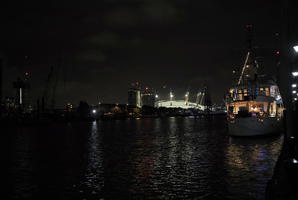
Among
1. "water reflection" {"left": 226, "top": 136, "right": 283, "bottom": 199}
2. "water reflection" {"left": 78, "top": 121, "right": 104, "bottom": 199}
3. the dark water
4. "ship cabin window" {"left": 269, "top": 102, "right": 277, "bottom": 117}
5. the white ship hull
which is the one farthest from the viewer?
"ship cabin window" {"left": 269, "top": 102, "right": 277, "bottom": 117}

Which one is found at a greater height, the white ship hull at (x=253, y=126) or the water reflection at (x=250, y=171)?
the white ship hull at (x=253, y=126)

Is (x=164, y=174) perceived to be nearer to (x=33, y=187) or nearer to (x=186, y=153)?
(x=33, y=187)

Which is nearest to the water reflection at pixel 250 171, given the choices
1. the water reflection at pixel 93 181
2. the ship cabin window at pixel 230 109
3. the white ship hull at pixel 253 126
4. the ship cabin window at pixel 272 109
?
the water reflection at pixel 93 181

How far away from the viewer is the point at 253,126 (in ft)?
173

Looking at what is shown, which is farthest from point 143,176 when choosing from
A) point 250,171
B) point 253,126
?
point 253,126

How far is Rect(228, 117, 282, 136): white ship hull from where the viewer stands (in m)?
52.7

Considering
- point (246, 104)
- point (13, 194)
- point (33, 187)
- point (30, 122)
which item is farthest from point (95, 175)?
point (30, 122)

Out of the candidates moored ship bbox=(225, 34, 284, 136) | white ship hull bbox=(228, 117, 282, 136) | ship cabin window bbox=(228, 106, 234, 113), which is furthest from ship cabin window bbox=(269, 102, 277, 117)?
ship cabin window bbox=(228, 106, 234, 113)

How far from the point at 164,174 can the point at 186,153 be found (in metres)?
13.2

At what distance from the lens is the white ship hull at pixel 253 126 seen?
52.7 m

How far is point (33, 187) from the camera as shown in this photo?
22266mm

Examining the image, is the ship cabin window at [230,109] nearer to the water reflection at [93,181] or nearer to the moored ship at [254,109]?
the moored ship at [254,109]

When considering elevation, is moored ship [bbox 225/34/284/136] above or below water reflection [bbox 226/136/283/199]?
above

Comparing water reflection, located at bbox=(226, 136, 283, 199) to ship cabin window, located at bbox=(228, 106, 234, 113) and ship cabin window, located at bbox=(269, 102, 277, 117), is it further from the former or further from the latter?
ship cabin window, located at bbox=(228, 106, 234, 113)
